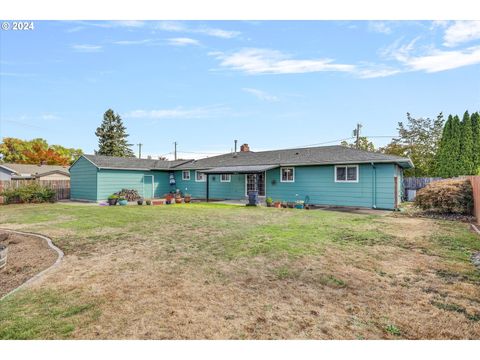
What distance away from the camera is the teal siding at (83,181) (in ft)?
71.7

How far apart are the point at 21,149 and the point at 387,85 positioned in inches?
2323

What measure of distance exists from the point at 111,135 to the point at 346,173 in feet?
128

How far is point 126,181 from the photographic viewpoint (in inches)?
920

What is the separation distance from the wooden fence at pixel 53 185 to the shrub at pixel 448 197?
2574 cm

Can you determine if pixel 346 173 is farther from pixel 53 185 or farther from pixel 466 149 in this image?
pixel 53 185

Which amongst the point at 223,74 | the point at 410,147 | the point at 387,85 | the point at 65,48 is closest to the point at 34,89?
the point at 65,48

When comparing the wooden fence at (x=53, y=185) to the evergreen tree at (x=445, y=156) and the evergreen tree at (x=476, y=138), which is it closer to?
the evergreen tree at (x=445, y=156)

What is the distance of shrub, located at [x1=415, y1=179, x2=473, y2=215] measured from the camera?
1266 centimetres

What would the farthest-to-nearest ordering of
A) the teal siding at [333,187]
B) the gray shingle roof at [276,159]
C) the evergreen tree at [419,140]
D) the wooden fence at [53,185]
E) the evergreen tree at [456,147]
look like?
the evergreen tree at [419,140] < the evergreen tree at [456,147] < the wooden fence at [53,185] < the gray shingle roof at [276,159] < the teal siding at [333,187]

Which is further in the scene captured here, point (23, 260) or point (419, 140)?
point (419, 140)

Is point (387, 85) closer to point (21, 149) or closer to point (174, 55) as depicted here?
point (174, 55)

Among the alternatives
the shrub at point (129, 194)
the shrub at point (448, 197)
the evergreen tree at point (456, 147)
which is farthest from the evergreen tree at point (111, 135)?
the evergreen tree at point (456, 147)

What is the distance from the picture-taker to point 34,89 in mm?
10617

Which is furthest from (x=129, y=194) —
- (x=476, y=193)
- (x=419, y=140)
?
(x=419, y=140)
